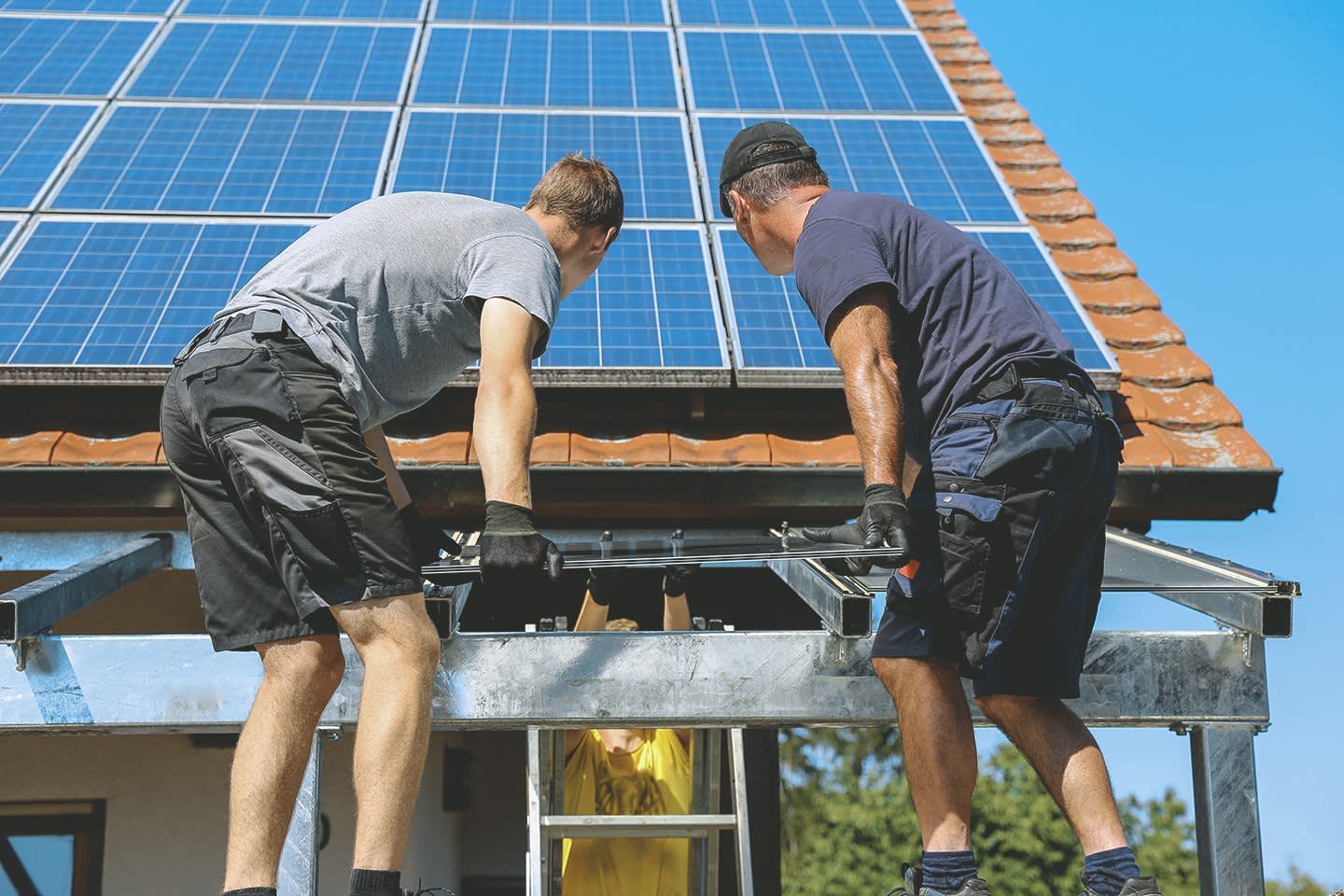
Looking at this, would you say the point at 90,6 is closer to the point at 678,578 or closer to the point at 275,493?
the point at 678,578

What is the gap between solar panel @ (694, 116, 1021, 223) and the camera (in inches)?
228

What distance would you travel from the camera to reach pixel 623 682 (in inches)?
124

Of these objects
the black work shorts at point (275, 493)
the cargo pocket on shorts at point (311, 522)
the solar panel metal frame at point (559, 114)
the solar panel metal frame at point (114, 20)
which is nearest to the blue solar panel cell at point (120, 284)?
the solar panel metal frame at point (559, 114)

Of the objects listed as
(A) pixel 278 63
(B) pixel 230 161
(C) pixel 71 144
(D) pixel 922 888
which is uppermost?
(A) pixel 278 63

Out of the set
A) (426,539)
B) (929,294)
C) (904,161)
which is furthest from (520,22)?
(929,294)

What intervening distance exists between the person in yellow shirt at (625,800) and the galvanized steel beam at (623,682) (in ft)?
6.58

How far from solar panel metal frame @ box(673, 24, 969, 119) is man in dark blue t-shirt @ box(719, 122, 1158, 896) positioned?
347cm

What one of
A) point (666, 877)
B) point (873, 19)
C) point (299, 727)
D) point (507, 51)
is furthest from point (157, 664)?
point (873, 19)

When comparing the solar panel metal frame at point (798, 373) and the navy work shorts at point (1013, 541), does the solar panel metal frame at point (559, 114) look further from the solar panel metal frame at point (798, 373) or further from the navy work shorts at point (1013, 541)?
the navy work shorts at point (1013, 541)

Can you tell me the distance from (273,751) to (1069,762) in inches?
65.7

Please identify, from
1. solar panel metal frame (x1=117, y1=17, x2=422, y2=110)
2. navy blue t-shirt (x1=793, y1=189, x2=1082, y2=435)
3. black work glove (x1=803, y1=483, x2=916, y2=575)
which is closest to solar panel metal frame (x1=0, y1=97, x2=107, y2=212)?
solar panel metal frame (x1=117, y1=17, x2=422, y2=110)

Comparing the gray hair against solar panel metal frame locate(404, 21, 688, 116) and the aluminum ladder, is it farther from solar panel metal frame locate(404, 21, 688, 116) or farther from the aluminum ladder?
solar panel metal frame locate(404, 21, 688, 116)

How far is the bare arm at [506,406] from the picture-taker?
2830 mm

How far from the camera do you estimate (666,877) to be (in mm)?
5453
